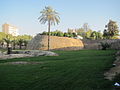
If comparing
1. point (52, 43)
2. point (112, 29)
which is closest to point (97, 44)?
point (52, 43)

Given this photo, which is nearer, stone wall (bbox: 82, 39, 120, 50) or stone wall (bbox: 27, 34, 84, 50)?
stone wall (bbox: 27, 34, 84, 50)

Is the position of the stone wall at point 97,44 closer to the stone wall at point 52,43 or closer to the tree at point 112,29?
the stone wall at point 52,43

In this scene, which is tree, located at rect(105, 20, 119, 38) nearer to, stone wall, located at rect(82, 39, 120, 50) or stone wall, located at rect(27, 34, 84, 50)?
stone wall, located at rect(82, 39, 120, 50)

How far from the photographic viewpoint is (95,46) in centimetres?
5297

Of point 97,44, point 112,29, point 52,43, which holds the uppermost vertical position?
point 112,29

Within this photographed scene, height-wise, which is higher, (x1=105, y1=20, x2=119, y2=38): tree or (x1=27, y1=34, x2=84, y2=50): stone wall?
(x1=105, y1=20, x2=119, y2=38): tree

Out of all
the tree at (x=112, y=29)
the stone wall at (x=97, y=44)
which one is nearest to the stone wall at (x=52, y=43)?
the stone wall at (x=97, y=44)

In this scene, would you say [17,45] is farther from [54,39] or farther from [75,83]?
[75,83]

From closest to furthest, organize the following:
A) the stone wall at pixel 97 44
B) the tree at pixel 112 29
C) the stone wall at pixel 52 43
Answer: the stone wall at pixel 52 43
the stone wall at pixel 97 44
the tree at pixel 112 29

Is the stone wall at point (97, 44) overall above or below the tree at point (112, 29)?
below

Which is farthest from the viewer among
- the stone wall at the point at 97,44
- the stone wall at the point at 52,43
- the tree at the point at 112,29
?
the tree at the point at 112,29

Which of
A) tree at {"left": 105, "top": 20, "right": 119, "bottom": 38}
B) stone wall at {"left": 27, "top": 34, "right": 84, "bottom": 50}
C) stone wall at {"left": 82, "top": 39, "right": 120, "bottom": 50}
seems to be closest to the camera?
stone wall at {"left": 27, "top": 34, "right": 84, "bottom": 50}

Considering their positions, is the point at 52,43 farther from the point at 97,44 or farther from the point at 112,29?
the point at 112,29

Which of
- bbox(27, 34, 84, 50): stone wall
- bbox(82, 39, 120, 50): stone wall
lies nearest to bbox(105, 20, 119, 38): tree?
bbox(82, 39, 120, 50): stone wall
